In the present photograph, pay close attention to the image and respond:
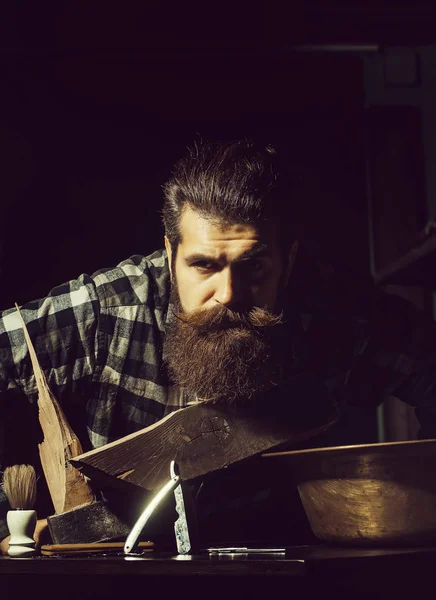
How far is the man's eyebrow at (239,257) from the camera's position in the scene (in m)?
1.98

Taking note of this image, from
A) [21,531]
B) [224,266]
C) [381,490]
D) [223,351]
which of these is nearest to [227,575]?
[381,490]

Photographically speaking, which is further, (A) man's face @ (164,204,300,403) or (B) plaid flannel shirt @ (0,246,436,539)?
(B) plaid flannel shirt @ (0,246,436,539)

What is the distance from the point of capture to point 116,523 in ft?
5.27

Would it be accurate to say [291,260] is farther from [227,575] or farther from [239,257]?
[227,575]

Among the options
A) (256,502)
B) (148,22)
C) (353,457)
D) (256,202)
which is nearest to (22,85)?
(148,22)

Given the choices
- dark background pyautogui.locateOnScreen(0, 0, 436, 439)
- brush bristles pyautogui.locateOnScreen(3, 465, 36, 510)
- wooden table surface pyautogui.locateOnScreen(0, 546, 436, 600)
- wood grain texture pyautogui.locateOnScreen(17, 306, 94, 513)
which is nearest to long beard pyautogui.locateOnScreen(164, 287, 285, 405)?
wood grain texture pyautogui.locateOnScreen(17, 306, 94, 513)

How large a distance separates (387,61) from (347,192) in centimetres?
55

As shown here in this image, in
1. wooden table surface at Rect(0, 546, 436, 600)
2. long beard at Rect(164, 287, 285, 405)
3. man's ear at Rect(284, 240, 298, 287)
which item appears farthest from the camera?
man's ear at Rect(284, 240, 298, 287)

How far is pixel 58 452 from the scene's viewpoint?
1.76 meters

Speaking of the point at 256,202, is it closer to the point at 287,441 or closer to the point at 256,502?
the point at 287,441

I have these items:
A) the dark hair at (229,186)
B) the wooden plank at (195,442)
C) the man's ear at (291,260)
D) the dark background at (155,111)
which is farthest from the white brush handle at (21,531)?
the dark background at (155,111)

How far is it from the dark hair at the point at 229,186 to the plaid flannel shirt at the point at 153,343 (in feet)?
0.73

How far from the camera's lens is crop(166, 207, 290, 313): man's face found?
198 cm

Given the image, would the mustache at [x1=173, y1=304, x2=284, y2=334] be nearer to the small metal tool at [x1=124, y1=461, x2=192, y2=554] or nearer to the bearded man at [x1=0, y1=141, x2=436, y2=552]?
the bearded man at [x1=0, y1=141, x2=436, y2=552]
